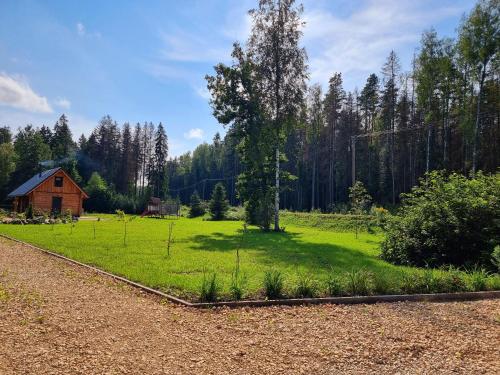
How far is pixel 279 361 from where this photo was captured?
4691 millimetres

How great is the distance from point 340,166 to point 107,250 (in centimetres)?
4015

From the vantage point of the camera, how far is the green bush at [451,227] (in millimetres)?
12180

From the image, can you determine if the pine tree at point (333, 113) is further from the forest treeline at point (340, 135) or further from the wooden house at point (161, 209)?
the wooden house at point (161, 209)

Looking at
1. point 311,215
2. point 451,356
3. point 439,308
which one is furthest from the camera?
point 311,215

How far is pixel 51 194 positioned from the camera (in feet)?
133

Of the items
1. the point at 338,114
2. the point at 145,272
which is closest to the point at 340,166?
the point at 338,114

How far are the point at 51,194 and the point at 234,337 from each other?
4094 cm

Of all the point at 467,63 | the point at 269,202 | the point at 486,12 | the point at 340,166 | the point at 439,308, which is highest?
the point at 486,12

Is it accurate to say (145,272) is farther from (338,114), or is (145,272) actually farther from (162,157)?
(162,157)

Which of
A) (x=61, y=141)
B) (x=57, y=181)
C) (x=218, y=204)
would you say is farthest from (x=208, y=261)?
(x=61, y=141)

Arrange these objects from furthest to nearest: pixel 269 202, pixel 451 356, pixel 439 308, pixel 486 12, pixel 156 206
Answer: pixel 156 206, pixel 269 202, pixel 486 12, pixel 439 308, pixel 451 356

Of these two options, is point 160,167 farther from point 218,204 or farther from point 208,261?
point 208,261

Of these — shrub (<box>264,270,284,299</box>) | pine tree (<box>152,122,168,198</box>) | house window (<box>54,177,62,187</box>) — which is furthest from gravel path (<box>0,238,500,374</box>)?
pine tree (<box>152,122,168,198</box>)

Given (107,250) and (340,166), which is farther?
(340,166)
